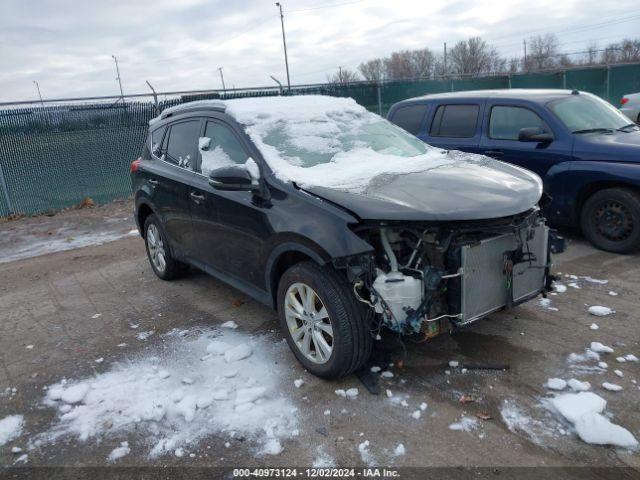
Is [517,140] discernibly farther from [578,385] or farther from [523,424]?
[523,424]

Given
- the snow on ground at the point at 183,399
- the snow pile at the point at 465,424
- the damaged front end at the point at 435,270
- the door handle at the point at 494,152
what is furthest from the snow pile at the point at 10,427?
the door handle at the point at 494,152

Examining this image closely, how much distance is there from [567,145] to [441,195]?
3.43m

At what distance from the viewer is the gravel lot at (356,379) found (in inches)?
112

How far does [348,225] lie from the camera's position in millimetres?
3139

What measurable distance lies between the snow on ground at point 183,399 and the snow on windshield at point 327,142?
55.0 inches

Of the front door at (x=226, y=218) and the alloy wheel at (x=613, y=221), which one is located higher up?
the front door at (x=226, y=218)

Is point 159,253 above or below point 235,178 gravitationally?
below

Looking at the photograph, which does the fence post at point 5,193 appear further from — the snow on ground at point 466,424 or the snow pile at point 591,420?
the snow pile at point 591,420

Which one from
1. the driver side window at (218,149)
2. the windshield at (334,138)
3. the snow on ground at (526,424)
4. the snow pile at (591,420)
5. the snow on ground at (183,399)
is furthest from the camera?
the driver side window at (218,149)

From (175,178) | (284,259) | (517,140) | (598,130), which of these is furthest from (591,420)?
(598,130)

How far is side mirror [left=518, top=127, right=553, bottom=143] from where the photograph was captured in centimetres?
607

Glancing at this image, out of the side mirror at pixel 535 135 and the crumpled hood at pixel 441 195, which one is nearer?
the crumpled hood at pixel 441 195

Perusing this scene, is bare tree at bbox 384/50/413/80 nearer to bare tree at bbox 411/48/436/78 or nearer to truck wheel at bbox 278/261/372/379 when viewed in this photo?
bare tree at bbox 411/48/436/78

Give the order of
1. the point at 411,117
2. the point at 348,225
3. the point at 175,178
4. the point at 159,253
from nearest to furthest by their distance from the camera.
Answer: the point at 348,225 < the point at 175,178 < the point at 159,253 < the point at 411,117
